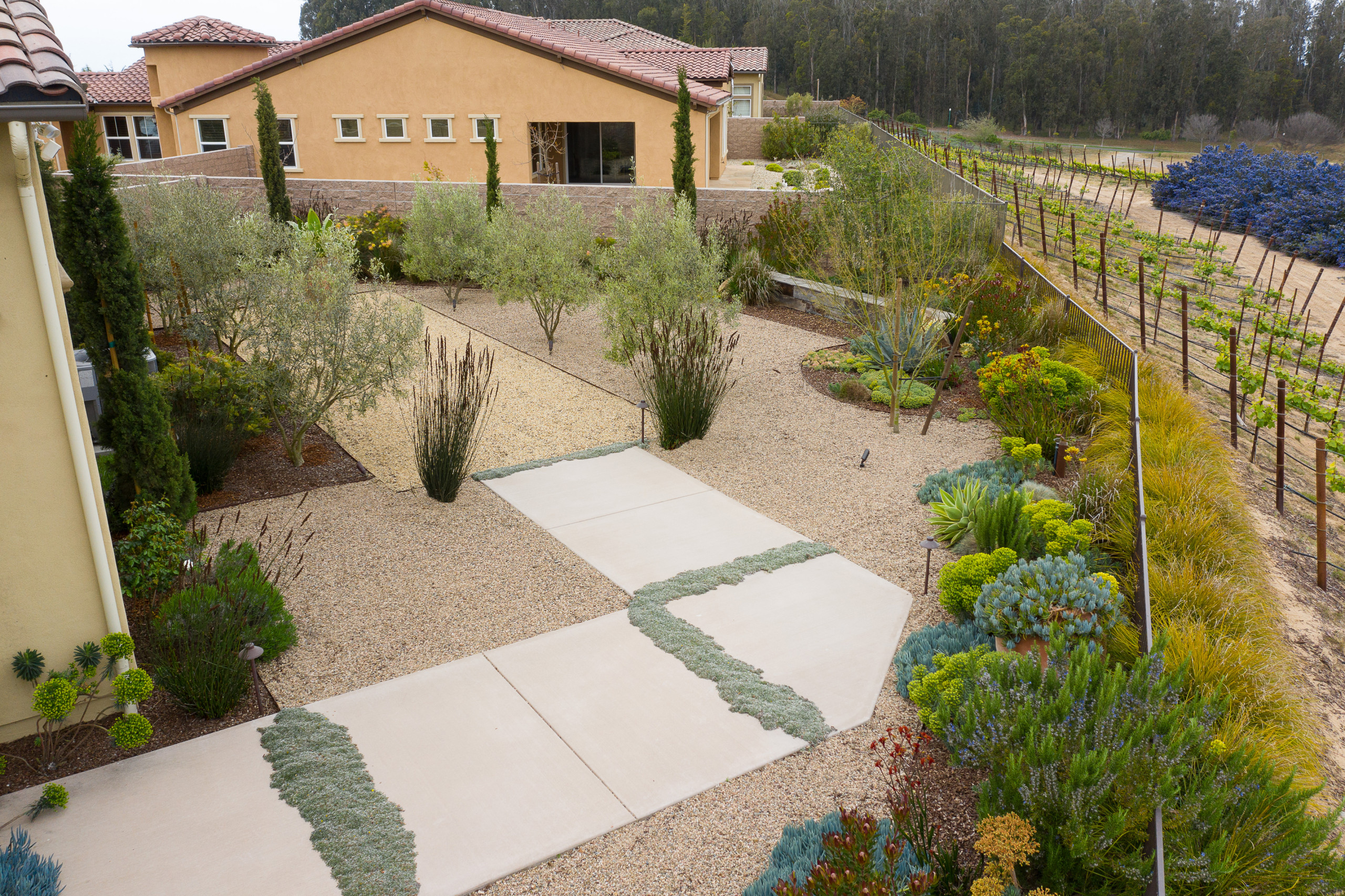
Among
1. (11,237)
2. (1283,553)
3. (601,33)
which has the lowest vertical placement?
(1283,553)

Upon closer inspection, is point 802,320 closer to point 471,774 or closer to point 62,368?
point 471,774

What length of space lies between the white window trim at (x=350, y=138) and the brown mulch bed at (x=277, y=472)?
54.2 ft

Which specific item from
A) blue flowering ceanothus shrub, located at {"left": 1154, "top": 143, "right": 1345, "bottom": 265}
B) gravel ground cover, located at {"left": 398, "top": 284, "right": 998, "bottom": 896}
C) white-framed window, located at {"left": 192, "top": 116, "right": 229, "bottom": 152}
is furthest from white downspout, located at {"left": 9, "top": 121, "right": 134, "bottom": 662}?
blue flowering ceanothus shrub, located at {"left": 1154, "top": 143, "right": 1345, "bottom": 265}

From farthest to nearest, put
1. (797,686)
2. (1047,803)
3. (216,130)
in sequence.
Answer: (216,130) < (797,686) < (1047,803)

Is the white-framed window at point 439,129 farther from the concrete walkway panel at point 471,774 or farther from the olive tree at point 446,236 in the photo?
the concrete walkway panel at point 471,774

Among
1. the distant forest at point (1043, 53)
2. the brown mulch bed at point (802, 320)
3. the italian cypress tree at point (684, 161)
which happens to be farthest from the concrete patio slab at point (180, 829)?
the distant forest at point (1043, 53)

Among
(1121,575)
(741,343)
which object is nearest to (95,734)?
(1121,575)

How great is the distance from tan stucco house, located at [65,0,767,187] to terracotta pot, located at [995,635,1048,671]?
57.5 ft

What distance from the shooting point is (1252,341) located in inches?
484

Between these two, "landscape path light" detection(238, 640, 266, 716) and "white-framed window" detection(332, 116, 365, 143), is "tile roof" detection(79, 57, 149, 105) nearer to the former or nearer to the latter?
"white-framed window" detection(332, 116, 365, 143)

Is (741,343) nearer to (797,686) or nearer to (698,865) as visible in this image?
(797,686)

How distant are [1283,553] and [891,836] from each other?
5.24 m

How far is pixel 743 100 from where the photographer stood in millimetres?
36344

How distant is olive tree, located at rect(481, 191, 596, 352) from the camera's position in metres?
11.8
